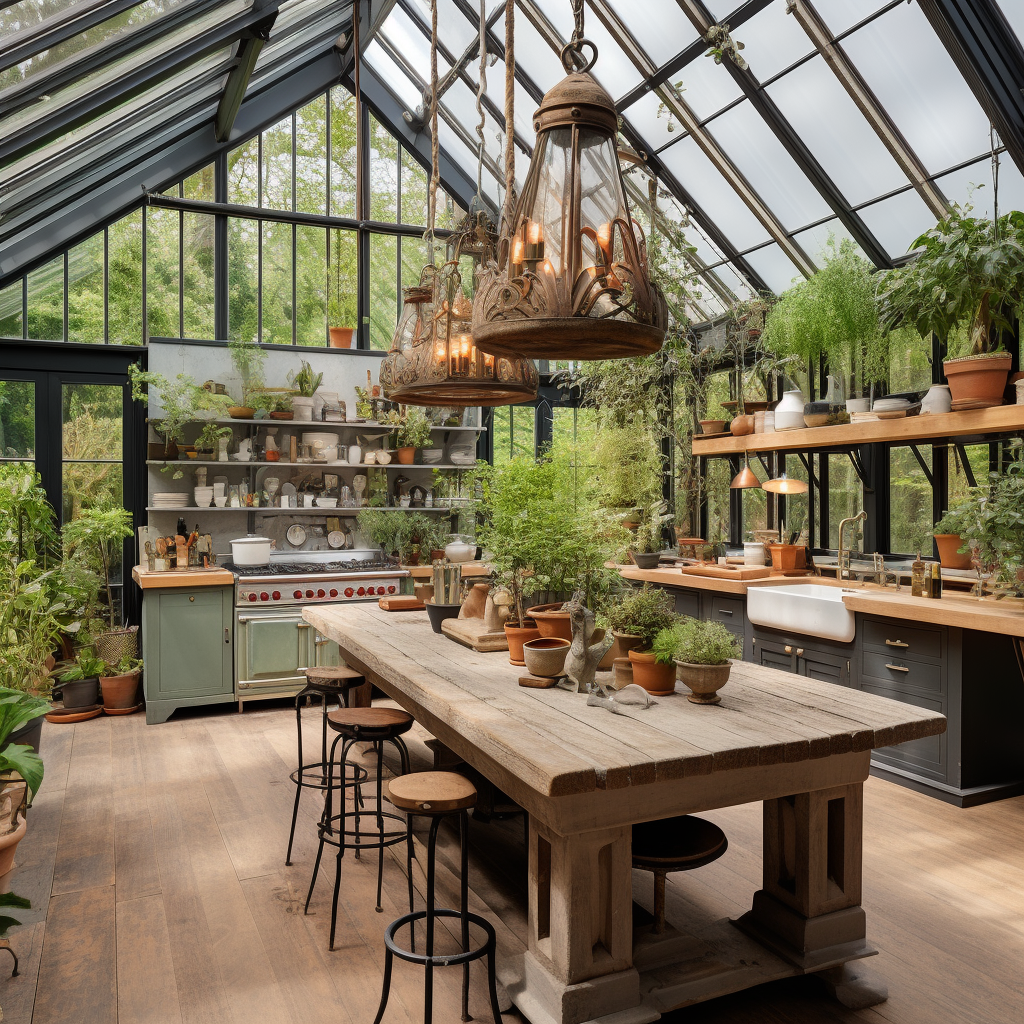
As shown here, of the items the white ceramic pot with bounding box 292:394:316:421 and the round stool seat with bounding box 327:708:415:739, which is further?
the white ceramic pot with bounding box 292:394:316:421

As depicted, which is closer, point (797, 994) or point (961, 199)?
point (797, 994)

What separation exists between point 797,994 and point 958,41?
4.22 m

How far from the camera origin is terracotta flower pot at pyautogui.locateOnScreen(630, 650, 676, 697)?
2.72 metres

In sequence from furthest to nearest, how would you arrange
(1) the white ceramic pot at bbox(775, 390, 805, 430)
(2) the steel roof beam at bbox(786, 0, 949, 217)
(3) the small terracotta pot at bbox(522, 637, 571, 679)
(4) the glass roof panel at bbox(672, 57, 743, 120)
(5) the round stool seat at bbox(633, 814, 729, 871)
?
1. (1) the white ceramic pot at bbox(775, 390, 805, 430)
2. (4) the glass roof panel at bbox(672, 57, 743, 120)
3. (2) the steel roof beam at bbox(786, 0, 949, 217)
4. (3) the small terracotta pot at bbox(522, 637, 571, 679)
5. (5) the round stool seat at bbox(633, 814, 729, 871)

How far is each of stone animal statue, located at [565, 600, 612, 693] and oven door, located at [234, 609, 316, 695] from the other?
383 cm

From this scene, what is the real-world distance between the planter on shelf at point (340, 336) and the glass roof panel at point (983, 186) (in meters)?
4.71

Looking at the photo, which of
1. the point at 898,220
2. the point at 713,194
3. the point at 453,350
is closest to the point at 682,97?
the point at 713,194

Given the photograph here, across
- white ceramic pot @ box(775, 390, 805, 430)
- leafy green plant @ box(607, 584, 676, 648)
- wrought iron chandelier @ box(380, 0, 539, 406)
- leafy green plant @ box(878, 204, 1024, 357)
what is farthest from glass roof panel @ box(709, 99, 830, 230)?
leafy green plant @ box(607, 584, 676, 648)

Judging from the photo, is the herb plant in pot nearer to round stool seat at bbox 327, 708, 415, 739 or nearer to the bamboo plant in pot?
round stool seat at bbox 327, 708, 415, 739

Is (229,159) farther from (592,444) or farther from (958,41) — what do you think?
(958,41)

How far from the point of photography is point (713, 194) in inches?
246

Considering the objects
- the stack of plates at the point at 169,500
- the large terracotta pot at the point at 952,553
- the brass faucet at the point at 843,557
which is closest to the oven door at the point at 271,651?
the stack of plates at the point at 169,500

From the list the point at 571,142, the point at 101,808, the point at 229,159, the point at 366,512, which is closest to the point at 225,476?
the point at 366,512

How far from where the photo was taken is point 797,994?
258 cm
